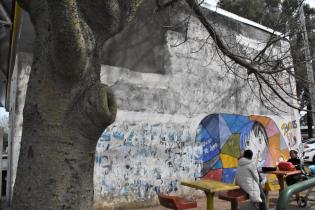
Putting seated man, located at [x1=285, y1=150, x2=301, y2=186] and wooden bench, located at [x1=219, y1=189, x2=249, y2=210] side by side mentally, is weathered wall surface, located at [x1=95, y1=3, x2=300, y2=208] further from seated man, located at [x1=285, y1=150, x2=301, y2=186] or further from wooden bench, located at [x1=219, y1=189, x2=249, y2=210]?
wooden bench, located at [x1=219, y1=189, x2=249, y2=210]

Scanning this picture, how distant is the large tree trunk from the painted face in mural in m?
9.79

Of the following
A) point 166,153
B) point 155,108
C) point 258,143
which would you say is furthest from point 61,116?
point 258,143

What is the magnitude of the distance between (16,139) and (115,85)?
259 cm

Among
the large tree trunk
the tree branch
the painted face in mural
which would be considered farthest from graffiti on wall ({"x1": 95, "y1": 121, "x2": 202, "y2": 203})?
the tree branch

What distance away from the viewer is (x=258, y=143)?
40.9ft

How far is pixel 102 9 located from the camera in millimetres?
2973

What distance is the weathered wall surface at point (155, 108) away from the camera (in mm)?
8469

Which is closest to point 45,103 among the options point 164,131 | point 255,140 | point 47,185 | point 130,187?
point 47,185

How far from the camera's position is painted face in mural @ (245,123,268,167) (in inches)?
477

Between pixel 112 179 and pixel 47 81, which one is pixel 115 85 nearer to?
pixel 112 179

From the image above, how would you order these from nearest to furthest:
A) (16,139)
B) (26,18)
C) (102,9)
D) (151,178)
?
(102,9), (16,139), (26,18), (151,178)

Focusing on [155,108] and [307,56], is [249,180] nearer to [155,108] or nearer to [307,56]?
[155,108]

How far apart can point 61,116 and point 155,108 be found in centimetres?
671

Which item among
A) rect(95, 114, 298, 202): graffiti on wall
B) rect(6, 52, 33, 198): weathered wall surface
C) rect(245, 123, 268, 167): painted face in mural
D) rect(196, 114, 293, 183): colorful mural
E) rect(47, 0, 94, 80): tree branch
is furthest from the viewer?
rect(245, 123, 268, 167): painted face in mural
